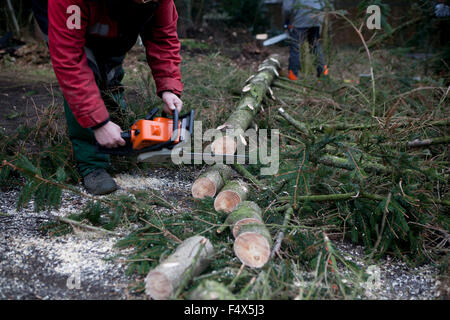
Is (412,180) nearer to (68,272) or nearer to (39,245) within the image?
(68,272)

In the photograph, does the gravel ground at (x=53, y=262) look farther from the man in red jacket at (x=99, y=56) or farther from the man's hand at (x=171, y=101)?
the man's hand at (x=171, y=101)

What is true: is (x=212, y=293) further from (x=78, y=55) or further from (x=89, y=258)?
(x=78, y=55)

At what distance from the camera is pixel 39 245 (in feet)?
7.18

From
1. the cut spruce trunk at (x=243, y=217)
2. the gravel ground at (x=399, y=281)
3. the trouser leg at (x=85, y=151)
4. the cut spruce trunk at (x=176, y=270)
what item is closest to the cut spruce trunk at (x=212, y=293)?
the cut spruce trunk at (x=176, y=270)

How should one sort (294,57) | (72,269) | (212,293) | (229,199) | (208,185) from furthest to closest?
(294,57)
(208,185)
(229,199)
(72,269)
(212,293)

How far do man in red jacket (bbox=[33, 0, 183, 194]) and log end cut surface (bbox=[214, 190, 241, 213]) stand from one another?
0.72m

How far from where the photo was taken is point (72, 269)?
2.00 metres

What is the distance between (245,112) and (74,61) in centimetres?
173

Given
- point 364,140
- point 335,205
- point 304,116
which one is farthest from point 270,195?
point 304,116

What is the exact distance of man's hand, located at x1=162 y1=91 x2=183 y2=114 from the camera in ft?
9.02

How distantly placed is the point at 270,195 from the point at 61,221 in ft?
4.27

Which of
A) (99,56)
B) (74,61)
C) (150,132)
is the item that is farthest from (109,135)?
(99,56)

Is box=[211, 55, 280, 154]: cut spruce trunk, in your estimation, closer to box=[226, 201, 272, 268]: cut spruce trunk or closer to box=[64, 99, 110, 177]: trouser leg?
box=[64, 99, 110, 177]: trouser leg

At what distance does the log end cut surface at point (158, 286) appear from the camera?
5.51 ft
